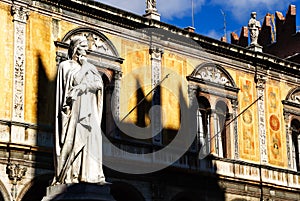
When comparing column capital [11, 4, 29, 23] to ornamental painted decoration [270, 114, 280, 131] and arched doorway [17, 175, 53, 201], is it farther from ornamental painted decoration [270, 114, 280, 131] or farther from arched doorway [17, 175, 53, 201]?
ornamental painted decoration [270, 114, 280, 131]

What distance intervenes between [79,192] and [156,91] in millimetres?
12667

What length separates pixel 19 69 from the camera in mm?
18875

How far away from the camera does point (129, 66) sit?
21.7 m

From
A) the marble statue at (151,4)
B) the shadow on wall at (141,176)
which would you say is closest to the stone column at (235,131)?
the shadow on wall at (141,176)

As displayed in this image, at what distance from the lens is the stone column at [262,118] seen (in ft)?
81.7

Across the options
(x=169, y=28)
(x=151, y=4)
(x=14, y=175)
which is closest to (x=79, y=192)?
(x=14, y=175)

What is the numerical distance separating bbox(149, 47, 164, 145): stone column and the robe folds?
10948mm

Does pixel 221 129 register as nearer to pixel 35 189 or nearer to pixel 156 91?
pixel 156 91

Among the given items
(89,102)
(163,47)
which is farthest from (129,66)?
(89,102)

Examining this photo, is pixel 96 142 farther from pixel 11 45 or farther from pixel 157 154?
pixel 157 154

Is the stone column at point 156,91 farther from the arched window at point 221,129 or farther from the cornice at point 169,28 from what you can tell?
the arched window at point 221,129

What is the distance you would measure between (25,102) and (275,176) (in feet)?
33.2

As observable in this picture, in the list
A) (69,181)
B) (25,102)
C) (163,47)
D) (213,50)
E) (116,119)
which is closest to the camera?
(69,181)

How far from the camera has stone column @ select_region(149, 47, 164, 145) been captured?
854 inches
